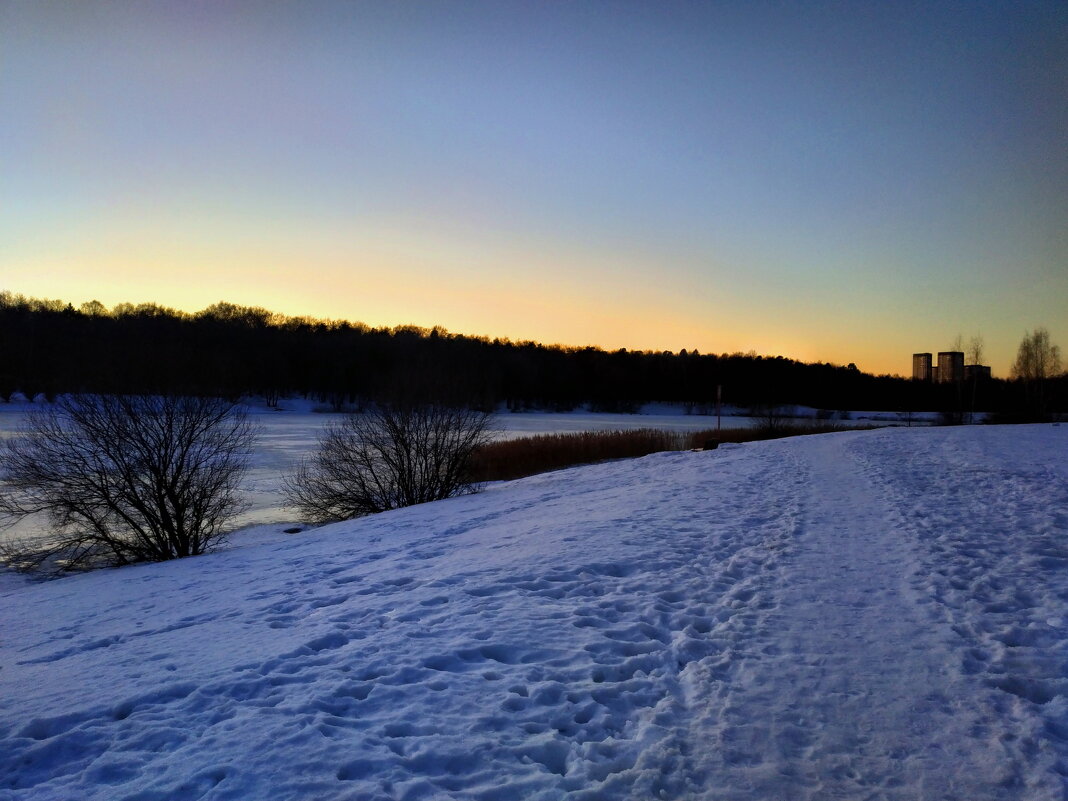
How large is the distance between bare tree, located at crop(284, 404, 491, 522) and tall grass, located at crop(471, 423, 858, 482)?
4.19 metres

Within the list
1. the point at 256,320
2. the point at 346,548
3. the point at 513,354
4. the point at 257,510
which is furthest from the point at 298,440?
the point at 256,320

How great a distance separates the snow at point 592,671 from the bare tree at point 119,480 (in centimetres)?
782

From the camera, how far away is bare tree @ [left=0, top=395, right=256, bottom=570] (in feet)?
57.9

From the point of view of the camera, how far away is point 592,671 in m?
5.21

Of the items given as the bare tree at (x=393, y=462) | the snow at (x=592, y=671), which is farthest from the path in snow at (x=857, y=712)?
the bare tree at (x=393, y=462)

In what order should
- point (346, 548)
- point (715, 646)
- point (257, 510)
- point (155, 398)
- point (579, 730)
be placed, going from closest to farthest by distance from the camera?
point (579, 730)
point (715, 646)
point (346, 548)
point (155, 398)
point (257, 510)

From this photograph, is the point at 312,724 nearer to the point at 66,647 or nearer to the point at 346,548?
the point at 66,647

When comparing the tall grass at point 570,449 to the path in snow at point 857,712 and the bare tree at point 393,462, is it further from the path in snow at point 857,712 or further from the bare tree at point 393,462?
the path in snow at point 857,712

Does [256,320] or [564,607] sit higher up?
[256,320]

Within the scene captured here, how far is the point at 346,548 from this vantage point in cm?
1217

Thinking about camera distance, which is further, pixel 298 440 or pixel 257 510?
pixel 298 440

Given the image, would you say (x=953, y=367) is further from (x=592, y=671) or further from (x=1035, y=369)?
(x=592, y=671)

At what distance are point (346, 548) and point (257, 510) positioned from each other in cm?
1242

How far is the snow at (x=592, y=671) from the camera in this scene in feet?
13.1
